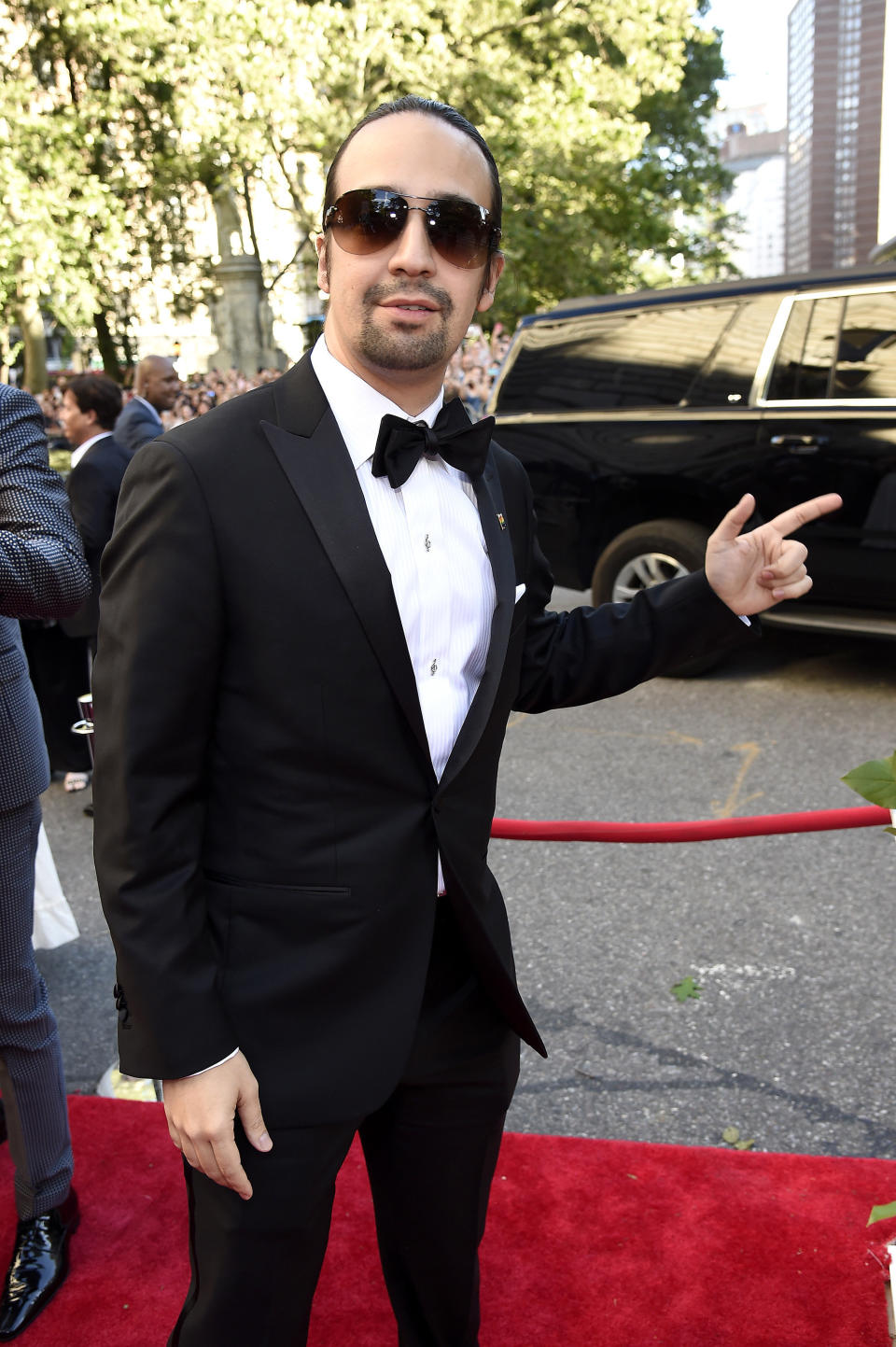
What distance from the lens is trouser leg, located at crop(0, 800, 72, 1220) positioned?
2463 millimetres

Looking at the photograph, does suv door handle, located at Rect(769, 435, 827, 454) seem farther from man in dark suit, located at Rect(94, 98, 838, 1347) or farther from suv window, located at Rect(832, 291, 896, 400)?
man in dark suit, located at Rect(94, 98, 838, 1347)

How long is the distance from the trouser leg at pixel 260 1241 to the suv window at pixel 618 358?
5694mm

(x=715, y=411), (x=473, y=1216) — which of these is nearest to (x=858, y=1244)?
(x=473, y=1216)

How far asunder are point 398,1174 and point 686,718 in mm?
4820

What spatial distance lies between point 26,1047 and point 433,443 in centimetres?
161

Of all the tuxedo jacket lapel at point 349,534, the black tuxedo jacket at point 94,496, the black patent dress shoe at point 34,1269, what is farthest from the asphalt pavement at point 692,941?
the tuxedo jacket lapel at point 349,534

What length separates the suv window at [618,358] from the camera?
677 cm

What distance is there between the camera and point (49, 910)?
4.05m

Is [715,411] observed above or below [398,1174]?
above

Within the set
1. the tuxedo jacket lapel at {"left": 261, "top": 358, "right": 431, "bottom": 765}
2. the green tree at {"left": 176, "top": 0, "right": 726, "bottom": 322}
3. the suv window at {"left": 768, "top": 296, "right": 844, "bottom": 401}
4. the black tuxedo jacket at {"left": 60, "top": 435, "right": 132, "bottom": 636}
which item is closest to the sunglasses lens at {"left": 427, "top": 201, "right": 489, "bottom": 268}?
the tuxedo jacket lapel at {"left": 261, "top": 358, "right": 431, "bottom": 765}

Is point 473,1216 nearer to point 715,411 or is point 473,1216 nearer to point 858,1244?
point 858,1244

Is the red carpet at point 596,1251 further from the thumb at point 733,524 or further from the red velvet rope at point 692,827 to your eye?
the thumb at point 733,524

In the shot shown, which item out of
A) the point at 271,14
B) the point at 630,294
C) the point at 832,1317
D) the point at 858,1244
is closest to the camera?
the point at 832,1317

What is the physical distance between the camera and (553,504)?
729 cm
